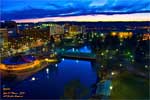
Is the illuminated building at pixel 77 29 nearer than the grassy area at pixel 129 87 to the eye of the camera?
No

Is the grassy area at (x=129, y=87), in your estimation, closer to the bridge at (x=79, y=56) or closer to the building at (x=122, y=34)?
the building at (x=122, y=34)

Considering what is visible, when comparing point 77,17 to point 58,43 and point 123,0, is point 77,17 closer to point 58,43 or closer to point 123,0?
point 123,0

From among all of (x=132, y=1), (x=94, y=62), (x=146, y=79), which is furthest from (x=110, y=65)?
(x=132, y=1)

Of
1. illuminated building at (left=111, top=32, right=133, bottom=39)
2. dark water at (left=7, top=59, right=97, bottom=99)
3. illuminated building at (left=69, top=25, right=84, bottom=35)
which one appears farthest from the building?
dark water at (left=7, top=59, right=97, bottom=99)

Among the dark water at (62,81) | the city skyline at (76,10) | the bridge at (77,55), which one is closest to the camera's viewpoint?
the city skyline at (76,10)

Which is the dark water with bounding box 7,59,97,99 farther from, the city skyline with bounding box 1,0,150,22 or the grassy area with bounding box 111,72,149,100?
the city skyline with bounding box 1,0,150,22

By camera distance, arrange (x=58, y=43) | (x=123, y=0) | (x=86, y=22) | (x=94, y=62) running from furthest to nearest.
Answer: (x=58, y=43), (x=94, y=62), (x=86, y=22), (x=123, y=0)

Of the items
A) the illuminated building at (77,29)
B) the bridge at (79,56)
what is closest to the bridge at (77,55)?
the bridge at (79,56)

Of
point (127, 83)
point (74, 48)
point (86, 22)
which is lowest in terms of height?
point (127, 83)
